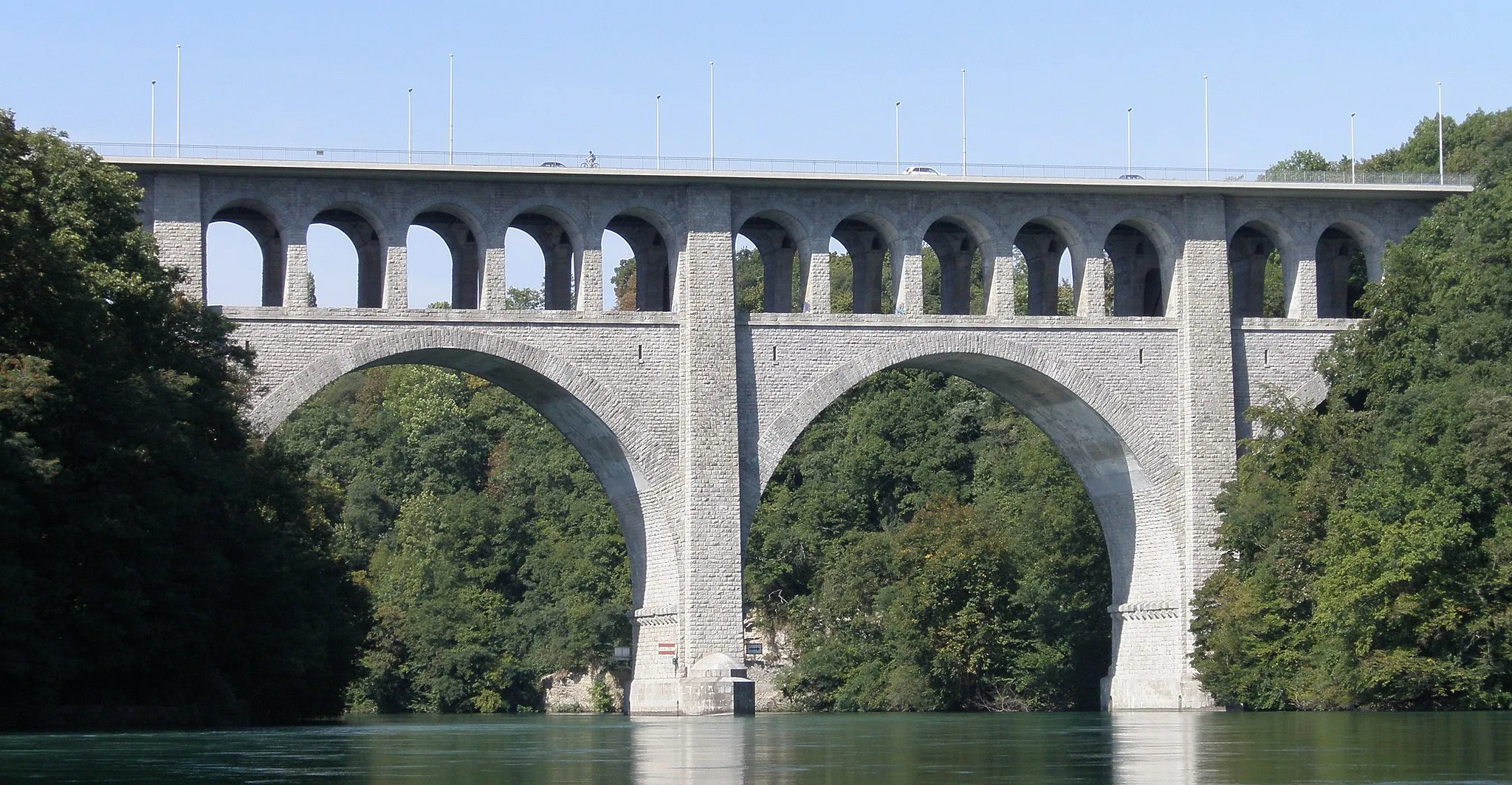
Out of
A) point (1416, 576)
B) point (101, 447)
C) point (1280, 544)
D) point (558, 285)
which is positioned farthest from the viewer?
point (558, 285)

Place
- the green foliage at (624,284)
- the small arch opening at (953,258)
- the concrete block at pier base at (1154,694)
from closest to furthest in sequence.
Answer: the concrete block at pier base at (1154,694) < the small arch opening at (953,258) < the green foliage at (624,284)

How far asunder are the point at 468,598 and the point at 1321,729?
54.5 m

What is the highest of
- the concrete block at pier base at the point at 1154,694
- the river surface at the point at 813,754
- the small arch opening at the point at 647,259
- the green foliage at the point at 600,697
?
the small arch opening at the point at 647,259

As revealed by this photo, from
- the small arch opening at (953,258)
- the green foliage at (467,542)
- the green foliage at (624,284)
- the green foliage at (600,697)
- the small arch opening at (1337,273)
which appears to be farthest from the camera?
the green foliage at (624,284)

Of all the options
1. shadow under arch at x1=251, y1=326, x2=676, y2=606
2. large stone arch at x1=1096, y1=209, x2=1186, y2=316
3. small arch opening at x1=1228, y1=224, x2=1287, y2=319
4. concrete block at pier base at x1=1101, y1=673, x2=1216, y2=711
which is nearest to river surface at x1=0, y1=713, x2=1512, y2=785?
shadow under arch at x1=251, y1=326, x2=676, y2=606

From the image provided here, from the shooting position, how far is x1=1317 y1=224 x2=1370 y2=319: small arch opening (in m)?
58.2

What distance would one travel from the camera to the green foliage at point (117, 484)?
3478 centimetres

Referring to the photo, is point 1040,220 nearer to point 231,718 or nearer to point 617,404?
point 617,404

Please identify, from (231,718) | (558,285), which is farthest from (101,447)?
(558,285)

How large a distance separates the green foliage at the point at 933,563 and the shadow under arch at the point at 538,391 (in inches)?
590

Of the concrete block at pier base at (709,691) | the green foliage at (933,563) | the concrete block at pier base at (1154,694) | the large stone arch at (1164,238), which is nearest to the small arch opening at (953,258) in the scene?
the large stone arch at (1164,238)

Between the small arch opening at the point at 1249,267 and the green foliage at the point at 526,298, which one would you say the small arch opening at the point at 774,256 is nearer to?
the small arch opening at the point at 1249,267

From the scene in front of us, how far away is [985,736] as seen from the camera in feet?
119

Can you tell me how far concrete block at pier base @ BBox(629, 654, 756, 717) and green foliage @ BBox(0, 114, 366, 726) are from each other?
8.50 meters
